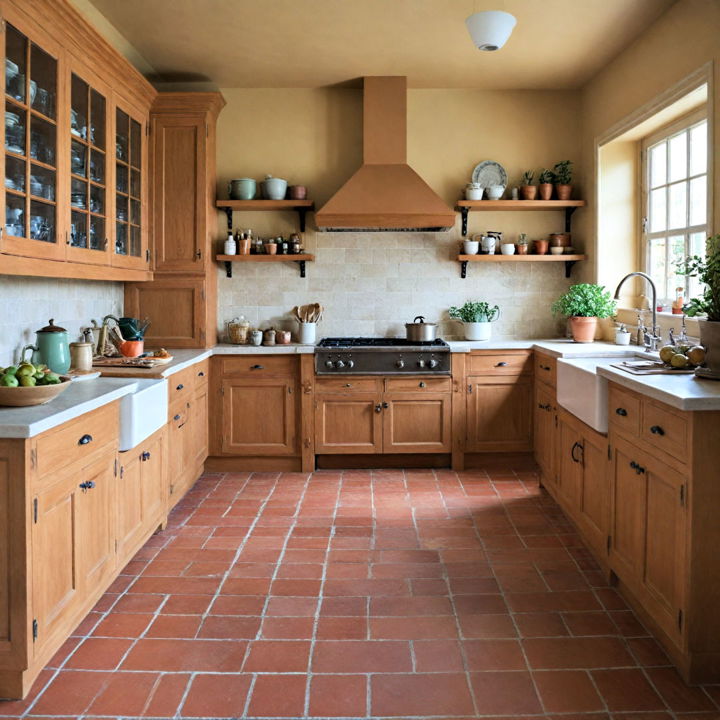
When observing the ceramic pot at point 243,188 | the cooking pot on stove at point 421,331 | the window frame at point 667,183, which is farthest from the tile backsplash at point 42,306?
the window frame at point 667,183

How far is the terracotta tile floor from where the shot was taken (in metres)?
2.04

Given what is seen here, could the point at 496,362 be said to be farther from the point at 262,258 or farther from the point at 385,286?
the point at 262,258

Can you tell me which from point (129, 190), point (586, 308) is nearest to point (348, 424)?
point (586, 308)

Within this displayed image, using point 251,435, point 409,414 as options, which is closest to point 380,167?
point 409,414

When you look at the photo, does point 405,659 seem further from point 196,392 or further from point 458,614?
point 196,392

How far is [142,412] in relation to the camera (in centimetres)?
292

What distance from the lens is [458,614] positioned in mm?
2619

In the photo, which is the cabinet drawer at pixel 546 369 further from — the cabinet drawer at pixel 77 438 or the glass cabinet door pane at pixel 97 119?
the glass cabinet door pane at pixel 97 119

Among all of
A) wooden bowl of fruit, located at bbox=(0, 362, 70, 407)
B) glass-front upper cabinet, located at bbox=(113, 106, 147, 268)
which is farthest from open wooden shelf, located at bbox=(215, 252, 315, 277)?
wooden bowl of fruit, located at bbox=(0, 362, 70, 407)

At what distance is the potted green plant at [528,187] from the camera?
501cm

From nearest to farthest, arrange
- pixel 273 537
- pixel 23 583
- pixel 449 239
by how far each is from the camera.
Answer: pixel 23 583 < pixel 273 537 < pixel 449 239

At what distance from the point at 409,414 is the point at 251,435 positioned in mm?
1125

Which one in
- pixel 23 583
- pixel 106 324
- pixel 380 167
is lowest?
pixel 23 583

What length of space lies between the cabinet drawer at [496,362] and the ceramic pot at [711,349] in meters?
2.15
